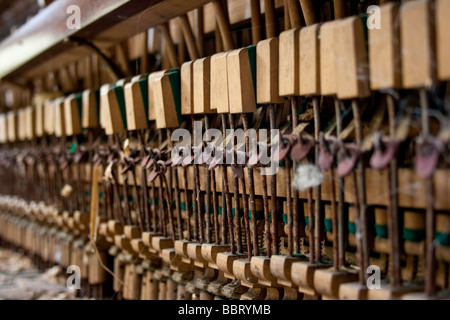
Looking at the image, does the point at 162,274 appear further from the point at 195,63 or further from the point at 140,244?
the point at 195,63

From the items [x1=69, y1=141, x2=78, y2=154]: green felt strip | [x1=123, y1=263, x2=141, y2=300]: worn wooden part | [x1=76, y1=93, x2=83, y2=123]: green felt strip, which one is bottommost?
[x1=123, y1=263, x2=141, y2=300]: worn wooden part

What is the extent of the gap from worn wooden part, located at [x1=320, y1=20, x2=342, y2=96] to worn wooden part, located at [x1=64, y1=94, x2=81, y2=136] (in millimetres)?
1873

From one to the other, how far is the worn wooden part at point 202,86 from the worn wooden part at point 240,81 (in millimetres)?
172

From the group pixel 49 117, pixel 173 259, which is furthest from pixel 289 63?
pixel 49 117

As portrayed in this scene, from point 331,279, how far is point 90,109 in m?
1.79

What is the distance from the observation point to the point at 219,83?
176 cm

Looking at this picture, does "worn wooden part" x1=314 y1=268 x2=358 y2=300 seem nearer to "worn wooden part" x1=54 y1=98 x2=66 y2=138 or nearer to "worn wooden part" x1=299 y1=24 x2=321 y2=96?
"worn wooden part" x1=299 y1=24 x2=321 y2=96

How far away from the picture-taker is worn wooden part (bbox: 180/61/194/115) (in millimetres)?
1928

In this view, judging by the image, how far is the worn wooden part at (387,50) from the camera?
118 centimetres

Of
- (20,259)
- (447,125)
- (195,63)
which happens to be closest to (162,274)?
(195,63)

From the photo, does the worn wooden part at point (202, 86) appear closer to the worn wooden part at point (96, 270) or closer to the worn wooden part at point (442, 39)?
the worn wooden part at point (442, 39)

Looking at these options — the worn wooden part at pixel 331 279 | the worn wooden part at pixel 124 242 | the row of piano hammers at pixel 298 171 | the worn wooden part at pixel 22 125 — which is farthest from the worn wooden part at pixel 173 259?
the worn wooden part at pixel 22 125

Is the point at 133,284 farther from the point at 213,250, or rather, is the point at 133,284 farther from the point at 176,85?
the point at 176,85

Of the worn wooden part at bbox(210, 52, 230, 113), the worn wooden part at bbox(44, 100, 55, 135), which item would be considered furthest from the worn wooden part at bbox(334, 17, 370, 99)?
the worn wooden part at bbox(44, 100, 55, 135)
